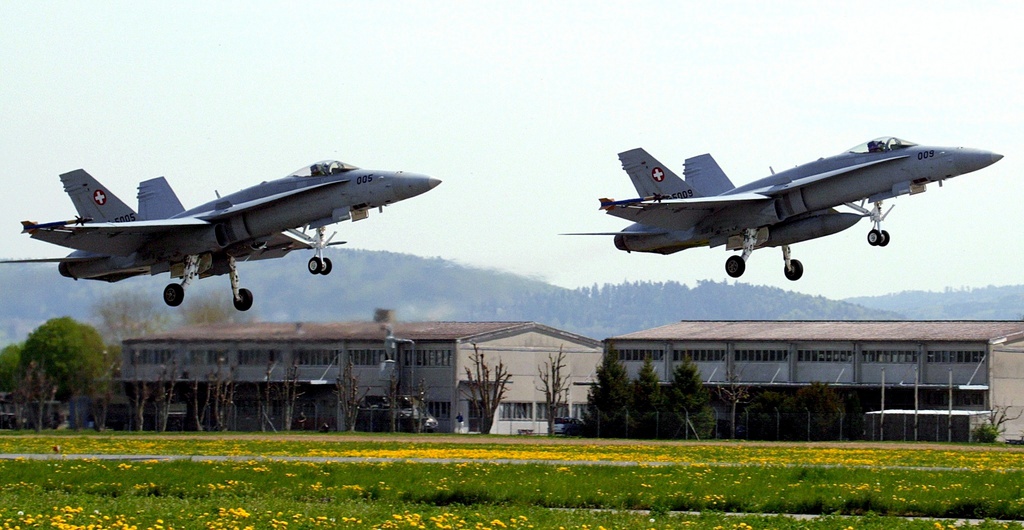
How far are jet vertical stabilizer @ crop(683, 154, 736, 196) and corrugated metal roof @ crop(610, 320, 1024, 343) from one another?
138ft

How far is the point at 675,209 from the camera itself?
44.4 m

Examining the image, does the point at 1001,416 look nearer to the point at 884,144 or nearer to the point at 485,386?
the point at 485,386

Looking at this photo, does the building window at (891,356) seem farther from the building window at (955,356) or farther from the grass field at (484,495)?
the grass field at (484,495)

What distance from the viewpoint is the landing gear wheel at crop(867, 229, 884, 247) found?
40.3m

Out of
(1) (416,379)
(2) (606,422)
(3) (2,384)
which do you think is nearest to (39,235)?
(2) (606,422)

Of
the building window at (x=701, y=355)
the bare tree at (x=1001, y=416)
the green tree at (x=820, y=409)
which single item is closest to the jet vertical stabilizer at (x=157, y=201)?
the green tree at (x=820, y=409)

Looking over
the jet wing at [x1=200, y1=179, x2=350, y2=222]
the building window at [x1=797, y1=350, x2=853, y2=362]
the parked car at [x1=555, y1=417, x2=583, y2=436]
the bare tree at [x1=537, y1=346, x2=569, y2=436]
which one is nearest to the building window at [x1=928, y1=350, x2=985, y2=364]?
the building window at [x1=797, y1=350, x2=853, y2=362]

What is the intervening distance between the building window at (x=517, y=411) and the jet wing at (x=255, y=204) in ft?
171

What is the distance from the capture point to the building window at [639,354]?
3787 inches

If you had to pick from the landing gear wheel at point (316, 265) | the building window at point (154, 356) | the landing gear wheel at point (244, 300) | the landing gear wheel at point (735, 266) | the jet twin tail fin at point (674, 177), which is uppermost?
the jet twin tail fin at point (674, 177)

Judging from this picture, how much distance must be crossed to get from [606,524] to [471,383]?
64267 mm

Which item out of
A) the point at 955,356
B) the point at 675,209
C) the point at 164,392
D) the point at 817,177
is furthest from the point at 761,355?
the point at 817,177

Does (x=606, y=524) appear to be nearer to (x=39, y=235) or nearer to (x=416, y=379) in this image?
(x=39, y=235)

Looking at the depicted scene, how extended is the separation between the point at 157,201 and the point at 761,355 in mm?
53639
